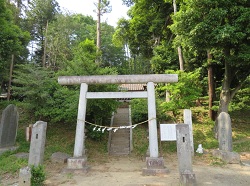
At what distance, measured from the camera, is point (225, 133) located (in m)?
8.76

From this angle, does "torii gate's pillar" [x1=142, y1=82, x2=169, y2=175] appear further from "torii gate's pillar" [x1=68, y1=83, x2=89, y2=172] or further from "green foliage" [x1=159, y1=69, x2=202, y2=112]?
"green foliage" [x1=159, y1=69, x2=202, y2=112]

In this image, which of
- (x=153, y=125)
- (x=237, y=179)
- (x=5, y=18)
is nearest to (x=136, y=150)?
(x=153, y=125)

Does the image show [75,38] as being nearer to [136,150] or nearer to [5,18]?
[5,18]

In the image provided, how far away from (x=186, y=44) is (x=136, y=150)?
19.4 ft

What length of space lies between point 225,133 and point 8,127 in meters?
9.42

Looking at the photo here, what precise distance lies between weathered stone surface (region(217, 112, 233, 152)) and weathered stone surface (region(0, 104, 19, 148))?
30.2 ft

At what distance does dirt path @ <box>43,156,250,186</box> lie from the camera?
19.3ft

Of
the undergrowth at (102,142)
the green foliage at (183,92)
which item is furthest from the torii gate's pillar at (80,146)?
the green foliage at (183,92)

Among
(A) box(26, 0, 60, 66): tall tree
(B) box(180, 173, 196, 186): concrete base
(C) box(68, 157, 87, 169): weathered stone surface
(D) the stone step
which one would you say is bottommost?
(B) box(180, 173, 196, 186): concrete base

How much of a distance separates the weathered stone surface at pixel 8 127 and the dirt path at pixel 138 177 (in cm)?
364

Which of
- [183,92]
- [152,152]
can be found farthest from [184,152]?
[183,92]

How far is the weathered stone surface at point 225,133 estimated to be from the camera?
870cm

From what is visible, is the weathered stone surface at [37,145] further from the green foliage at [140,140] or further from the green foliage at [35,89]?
the green foliage at [140,140]

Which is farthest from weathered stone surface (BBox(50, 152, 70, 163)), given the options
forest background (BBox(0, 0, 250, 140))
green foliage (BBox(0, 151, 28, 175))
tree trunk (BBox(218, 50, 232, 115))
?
tree trunk (BBox(218, 50, 232, 115))
